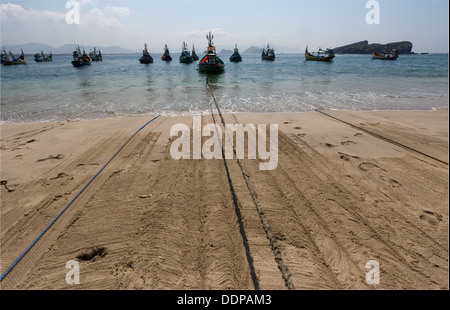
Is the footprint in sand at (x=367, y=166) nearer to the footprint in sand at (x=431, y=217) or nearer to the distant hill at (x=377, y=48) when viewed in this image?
the footprint in sand at (x=431, y=217)

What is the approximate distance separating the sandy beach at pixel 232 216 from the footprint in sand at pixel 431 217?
3 centimetres

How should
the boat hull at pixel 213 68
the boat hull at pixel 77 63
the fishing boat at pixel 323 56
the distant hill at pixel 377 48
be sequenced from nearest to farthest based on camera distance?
the boat hull at pixel 213 68, the boat hull at pixel 77 63, the fishing boat at pixel 323 56, the distant hill at pixel 377 48

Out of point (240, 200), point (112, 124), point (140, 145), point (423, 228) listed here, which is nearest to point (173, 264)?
point (240, 200)

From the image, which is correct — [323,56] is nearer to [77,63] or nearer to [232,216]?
[77,63]

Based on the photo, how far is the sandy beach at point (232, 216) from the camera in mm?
2852

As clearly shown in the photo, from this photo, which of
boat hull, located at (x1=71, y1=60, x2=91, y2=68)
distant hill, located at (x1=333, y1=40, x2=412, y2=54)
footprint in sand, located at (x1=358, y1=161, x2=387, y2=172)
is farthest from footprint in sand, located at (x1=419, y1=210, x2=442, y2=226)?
distant hill, located at (x1=333, y1=40, x2=412, y2=54)

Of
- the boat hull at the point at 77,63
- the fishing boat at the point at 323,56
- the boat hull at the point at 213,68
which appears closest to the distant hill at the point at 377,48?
the fishing boat at the point at 323,56

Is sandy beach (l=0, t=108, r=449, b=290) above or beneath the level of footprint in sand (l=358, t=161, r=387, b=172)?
beneath

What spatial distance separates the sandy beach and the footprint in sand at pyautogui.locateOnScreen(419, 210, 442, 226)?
3 cm

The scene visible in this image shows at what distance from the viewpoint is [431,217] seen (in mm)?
3699

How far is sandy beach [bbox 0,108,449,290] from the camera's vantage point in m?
2.85

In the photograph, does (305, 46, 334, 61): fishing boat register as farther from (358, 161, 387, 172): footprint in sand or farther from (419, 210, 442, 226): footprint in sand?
(419, 210, 442, 226): footprint in sand
